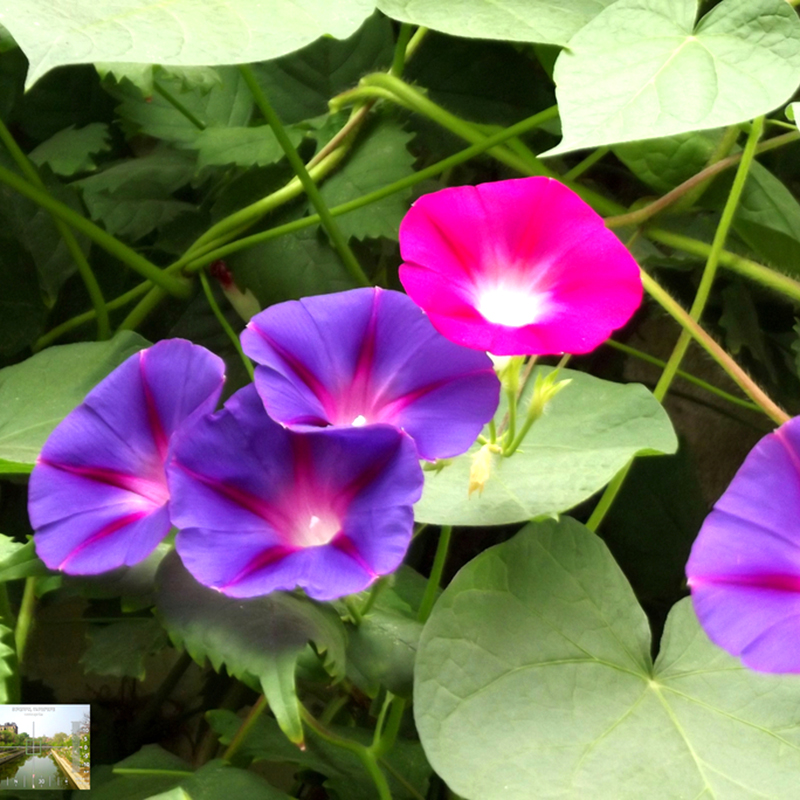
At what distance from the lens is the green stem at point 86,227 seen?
0.73 metres

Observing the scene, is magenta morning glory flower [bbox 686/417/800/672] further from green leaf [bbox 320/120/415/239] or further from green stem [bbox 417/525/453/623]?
green leaf [bbox 320/120/415/239]

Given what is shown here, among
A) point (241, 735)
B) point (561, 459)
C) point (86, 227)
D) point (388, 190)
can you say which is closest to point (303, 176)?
point (388, 190)

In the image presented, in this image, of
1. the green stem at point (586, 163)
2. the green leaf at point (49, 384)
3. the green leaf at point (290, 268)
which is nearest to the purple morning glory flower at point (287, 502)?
the green leaf at point (49, 384)

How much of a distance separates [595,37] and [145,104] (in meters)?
0.48

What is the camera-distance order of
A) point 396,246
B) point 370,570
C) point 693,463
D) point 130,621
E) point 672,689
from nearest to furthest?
point 370,570 → point 672,689 → point 130,621 → point 396,246 → point 693,463

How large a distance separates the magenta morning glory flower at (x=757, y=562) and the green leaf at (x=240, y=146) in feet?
1.71

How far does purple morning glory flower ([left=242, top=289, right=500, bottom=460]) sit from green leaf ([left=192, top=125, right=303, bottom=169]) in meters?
0.37

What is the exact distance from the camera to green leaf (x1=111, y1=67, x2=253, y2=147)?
85 cm

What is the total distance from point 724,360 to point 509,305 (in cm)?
21

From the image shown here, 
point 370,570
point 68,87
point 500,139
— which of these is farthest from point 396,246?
point 370,570

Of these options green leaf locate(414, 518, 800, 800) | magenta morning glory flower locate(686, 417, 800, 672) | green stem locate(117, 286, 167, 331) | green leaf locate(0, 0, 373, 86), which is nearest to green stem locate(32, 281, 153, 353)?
green stem locate(117, 286, 167, 331)

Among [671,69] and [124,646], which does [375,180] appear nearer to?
[671,69]

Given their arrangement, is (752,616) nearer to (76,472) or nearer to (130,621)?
(76,472)

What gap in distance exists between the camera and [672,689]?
0.52m
